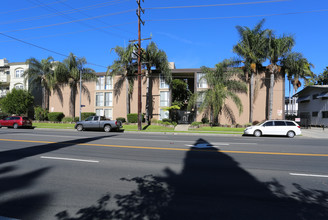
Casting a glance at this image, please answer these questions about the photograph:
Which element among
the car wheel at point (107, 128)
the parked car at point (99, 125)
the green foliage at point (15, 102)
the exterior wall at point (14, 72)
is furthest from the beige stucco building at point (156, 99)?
the exterior wall at point (14, 72)

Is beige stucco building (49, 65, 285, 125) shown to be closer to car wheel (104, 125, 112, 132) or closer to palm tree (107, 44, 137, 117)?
palm tree (107, 44, 137, 117)

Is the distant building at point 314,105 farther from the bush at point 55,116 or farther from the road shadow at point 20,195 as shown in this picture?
the bush at point 55,116

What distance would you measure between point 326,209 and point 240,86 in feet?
76.7

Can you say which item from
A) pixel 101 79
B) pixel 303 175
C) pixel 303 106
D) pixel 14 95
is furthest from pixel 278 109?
pixel 14 95

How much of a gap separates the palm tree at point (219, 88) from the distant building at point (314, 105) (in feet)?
37.2

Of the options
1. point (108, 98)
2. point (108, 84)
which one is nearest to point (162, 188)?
point (108, 98)

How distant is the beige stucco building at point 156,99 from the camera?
26.4 metres

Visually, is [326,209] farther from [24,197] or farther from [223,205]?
[24,197]

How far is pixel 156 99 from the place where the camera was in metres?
29.4

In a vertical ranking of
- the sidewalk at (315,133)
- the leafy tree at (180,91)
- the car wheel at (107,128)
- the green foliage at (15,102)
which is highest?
the leafy tree at (180,91)

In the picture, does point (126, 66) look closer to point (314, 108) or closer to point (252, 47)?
point (252, 47)

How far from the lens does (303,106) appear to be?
3494cm

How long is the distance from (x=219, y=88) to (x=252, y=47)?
637 centimetres

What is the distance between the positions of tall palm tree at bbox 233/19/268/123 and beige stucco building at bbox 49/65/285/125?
121 inches
